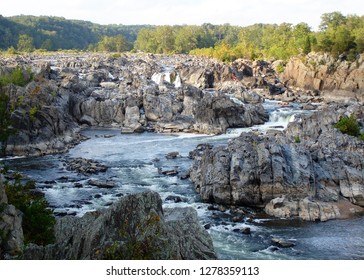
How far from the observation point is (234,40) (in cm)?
18762

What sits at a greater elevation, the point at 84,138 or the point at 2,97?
the point at 2,97

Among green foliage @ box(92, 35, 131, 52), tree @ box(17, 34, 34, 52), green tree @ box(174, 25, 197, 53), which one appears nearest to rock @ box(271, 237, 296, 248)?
green tree @ box(174, 25, 197, 53)

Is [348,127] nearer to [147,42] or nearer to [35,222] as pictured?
[35,222]

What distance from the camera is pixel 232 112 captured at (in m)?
59.9

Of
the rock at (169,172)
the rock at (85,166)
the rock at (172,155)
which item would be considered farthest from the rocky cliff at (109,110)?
the rock at (169,172)

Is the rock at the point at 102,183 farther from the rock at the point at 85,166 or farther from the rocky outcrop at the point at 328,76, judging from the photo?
the rocky outcrop at the point at 328,76

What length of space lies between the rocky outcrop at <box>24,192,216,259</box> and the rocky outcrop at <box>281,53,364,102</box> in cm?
6522

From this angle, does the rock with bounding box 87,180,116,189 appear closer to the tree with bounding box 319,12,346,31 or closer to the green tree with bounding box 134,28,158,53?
the tree with bounding box 319,12,346,31

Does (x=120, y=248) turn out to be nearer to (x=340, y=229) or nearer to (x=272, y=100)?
(x=340, y=229)

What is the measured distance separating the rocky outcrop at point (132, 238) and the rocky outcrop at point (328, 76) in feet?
214

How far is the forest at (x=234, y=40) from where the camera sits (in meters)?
87.4

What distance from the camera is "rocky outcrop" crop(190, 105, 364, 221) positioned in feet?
102

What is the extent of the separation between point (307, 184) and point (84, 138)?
99.3 feet

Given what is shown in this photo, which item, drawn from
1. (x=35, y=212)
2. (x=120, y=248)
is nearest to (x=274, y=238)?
(x=35, y=212)
